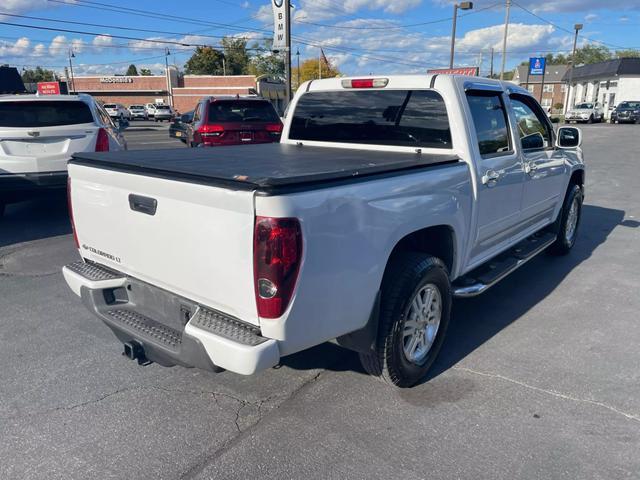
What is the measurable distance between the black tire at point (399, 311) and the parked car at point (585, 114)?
45.0 metres

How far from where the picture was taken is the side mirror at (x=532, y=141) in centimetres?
468

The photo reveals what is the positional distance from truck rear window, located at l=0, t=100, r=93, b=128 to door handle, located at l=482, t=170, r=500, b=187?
5.97m

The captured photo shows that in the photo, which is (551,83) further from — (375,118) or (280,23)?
(375,118)

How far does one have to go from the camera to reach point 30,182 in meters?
6.98

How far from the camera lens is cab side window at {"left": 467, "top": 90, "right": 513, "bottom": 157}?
395 cm

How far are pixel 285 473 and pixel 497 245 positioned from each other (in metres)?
2.77

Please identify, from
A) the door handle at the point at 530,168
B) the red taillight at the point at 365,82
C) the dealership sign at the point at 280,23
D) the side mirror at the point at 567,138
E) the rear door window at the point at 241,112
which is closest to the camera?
the red taillight at the point at 365,82

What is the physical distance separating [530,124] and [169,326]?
3.94 meters

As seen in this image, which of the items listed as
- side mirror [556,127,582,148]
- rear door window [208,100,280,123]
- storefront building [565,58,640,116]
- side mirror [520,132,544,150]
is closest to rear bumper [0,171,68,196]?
rear door window [208,100,280,123]

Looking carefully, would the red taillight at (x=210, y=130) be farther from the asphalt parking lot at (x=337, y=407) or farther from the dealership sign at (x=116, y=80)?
the dealership sign at (x=116, y=80)

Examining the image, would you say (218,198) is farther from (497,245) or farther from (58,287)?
(58,287)

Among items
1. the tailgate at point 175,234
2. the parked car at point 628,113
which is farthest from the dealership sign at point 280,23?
the parked car at point 628,113

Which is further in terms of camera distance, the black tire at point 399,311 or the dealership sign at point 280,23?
the dealership sign at point 280,23

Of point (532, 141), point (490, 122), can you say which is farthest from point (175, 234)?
point (532, 141)
